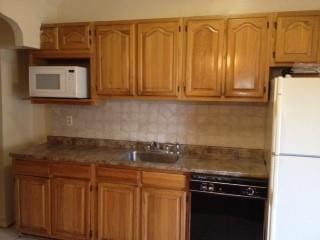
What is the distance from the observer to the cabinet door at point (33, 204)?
289 centimetres

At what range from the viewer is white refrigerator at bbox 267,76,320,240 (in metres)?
1.98

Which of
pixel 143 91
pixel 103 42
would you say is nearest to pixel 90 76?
pixel 103 42

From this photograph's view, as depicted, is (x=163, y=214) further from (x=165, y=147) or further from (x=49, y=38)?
(x=49, y=38)

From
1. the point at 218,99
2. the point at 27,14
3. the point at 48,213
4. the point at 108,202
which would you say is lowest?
the point at 48,213

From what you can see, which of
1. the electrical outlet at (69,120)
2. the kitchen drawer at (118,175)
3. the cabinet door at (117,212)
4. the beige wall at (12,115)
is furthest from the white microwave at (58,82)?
the cabinet door at (117,212)

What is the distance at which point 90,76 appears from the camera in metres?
2.97

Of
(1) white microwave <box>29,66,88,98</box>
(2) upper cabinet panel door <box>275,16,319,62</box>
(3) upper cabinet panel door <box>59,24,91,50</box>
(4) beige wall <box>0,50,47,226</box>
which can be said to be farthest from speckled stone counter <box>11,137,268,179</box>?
(3) upper cabinet panel door <box>59,24,91,50</box>

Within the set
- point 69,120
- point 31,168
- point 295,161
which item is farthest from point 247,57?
point 31,168

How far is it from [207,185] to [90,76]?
1.59m

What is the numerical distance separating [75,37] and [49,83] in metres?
0.54

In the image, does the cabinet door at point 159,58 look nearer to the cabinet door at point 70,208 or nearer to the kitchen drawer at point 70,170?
the kitchen drawer at point 70,170

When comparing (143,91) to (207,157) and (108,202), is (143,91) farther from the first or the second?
(108,202)

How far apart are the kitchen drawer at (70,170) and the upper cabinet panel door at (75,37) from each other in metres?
1.18

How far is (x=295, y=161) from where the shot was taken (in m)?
2.03
